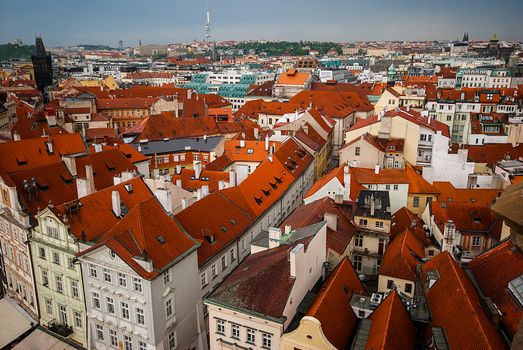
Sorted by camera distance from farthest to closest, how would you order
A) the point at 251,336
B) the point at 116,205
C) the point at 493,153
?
the point at 493,153 < the point at 116,205 < the point at 251,336

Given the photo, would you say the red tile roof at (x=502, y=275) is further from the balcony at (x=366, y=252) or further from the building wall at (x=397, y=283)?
the balcony at (x=366, y=252)

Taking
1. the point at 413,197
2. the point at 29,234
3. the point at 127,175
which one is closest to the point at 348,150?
the point at 413,197

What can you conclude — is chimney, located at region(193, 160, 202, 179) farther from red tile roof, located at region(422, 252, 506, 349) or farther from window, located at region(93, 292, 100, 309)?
red tile roof, located at region(422, 252, 506, 349)

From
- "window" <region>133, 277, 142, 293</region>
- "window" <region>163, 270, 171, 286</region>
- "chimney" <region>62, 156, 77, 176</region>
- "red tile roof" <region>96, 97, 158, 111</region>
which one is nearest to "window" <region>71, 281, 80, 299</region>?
"window" <region>133, 277, 142, 293</region>

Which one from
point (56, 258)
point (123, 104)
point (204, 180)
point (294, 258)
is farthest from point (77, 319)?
point (123, 104)

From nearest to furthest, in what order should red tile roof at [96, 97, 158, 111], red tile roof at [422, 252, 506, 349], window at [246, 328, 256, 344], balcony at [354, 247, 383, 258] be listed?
red tile roof at [422, 252, 506, 349] → window at [246, 328, 256, 344] → balcony at [354, 247, 383, 258] → red tile roof at [96, 97, 158, 111]

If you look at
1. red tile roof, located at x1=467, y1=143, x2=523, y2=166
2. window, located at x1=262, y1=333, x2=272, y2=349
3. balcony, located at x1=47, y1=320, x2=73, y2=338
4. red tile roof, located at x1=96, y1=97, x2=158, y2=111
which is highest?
red tile roof, located at x1=96, y1=97, x2=158, y2=111

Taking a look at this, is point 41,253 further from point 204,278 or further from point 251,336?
Result: point 251,336
